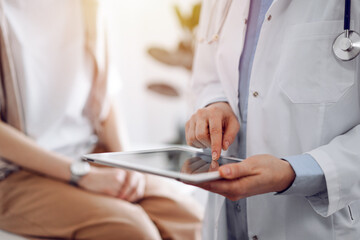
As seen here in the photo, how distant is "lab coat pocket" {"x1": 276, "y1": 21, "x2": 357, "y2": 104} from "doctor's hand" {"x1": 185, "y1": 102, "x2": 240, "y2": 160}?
15cm

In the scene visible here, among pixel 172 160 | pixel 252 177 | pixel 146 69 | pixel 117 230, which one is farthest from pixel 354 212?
pixel 146 69

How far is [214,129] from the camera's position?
729 millimetres

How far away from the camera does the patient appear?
1009mm

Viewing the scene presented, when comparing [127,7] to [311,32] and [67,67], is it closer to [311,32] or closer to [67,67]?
[67,67]

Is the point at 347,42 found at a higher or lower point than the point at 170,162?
higher

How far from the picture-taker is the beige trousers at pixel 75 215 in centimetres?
99

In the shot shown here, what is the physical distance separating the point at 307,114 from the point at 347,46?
0.15 metres

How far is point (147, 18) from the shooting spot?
119 inches

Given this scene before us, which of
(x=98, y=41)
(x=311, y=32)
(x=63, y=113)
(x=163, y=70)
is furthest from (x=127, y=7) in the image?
(x=311, y=32)

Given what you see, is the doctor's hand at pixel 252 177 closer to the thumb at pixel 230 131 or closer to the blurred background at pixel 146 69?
the thumb at pixel 230 131

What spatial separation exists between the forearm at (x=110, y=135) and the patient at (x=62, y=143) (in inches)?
1.3

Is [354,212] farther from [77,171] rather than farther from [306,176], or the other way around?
[77,171]

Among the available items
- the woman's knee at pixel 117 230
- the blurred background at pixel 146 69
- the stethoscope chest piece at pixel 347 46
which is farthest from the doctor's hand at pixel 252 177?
the blurred background at pixel 146 69

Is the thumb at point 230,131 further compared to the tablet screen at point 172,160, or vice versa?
the thumb at point 230,131
